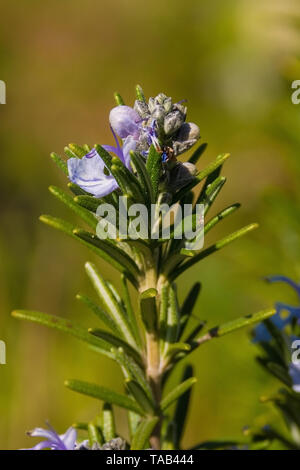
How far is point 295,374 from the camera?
0.83 m

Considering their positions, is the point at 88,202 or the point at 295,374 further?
the point at 295,374

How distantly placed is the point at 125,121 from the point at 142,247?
0.16 m

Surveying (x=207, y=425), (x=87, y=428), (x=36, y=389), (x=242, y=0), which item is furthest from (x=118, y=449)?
(x=242, y=0)

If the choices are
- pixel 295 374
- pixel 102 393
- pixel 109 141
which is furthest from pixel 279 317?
pixel 109 141

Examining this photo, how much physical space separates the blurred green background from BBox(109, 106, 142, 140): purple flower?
401 millimetres

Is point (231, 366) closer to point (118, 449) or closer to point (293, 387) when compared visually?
point (293, 387)

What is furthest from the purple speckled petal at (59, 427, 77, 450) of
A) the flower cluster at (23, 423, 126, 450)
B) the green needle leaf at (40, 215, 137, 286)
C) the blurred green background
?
the blurred green background

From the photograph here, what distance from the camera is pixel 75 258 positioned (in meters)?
2.71

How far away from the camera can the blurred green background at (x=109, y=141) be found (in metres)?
1.38

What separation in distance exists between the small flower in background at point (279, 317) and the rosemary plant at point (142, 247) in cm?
12

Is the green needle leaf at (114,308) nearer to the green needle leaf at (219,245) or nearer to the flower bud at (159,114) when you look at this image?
the green needle leaf at (219,245)

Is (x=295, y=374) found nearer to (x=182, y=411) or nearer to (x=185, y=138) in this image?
(x=182, y=411)

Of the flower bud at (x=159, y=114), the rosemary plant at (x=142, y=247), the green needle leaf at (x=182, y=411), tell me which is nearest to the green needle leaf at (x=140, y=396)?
the rosemary plant at (x=142, y=247)

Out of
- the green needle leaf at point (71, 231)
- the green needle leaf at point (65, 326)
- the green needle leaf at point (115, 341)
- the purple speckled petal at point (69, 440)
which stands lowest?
the purple speckled petal at point (69, 440)
